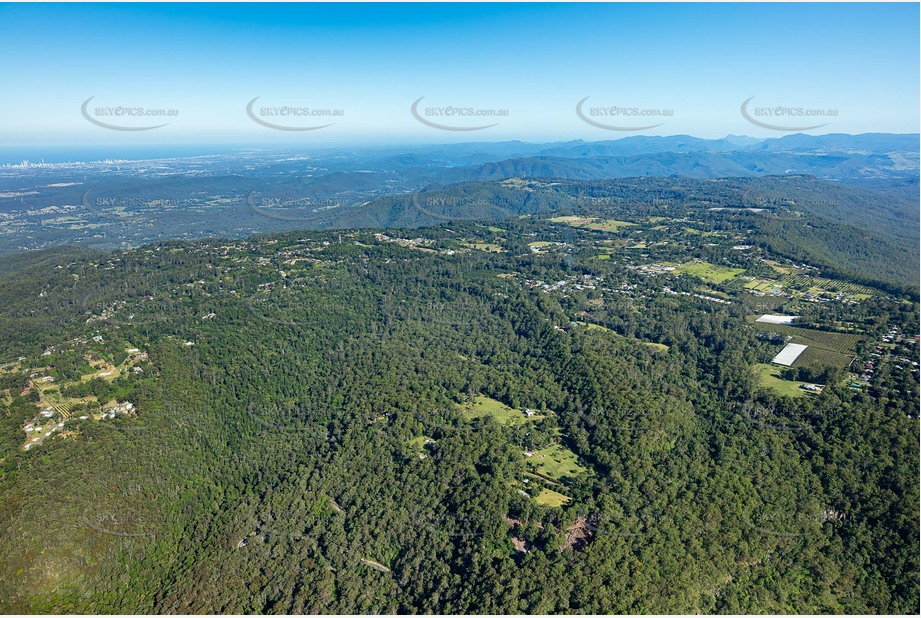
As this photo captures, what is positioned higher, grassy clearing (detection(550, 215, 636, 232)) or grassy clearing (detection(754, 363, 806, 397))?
grassy clearing (detection(550, 215, 636, 232))

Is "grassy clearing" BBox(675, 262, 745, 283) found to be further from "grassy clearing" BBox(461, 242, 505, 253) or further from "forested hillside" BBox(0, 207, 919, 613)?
"grassy clearing" BBox(461, 242, 505, 253)

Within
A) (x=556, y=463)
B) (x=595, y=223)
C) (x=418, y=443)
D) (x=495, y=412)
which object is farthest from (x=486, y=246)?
(x=556, y=463)

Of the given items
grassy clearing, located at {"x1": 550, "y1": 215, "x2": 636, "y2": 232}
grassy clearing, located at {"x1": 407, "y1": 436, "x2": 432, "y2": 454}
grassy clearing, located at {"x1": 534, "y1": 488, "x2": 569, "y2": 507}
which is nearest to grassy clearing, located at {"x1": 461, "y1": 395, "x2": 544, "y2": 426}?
grassy clearing, located at {"x1": 407, "y1": 436, "x2": 432, "y2": 454}

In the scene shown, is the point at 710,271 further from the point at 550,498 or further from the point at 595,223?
the point at 550,498

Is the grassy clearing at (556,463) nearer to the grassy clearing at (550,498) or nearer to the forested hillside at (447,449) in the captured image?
the forested hillside at (447,449)

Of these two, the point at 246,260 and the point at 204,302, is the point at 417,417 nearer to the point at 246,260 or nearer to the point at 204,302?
the point at 204,302

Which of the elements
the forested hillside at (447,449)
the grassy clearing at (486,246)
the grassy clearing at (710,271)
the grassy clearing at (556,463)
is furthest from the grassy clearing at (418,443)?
the grassy clearing at (486,246)

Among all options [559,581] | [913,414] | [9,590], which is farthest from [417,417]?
[913,414]
